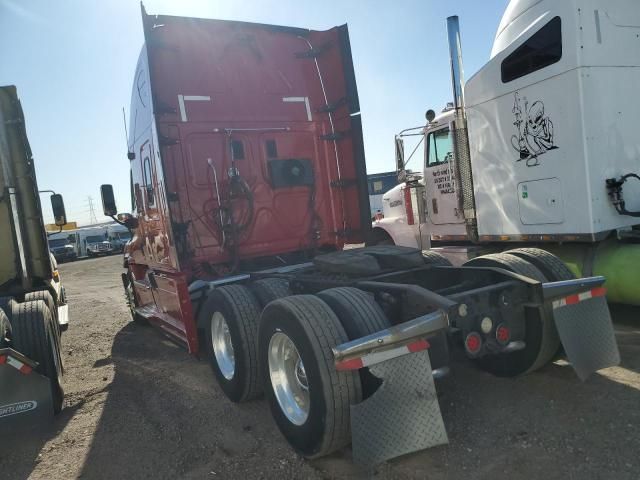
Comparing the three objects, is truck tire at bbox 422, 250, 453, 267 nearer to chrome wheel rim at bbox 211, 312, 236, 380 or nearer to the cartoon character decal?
chrome wheel rim at bbox 211, 312, 236, 380

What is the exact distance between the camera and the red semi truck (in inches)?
114

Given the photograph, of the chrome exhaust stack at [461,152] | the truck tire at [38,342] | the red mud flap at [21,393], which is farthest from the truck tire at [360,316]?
the chrome exhaust stack at [461,152]

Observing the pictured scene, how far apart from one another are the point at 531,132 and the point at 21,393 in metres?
5.86

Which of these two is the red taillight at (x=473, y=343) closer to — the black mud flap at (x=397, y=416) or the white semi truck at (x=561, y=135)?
the black mud flap at (x=397, y=416)

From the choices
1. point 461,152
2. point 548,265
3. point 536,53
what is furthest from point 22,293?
point 536,53

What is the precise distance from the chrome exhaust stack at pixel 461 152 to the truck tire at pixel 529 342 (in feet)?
9.92

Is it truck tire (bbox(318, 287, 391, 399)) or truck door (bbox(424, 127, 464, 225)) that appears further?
truck door (bbox(424, 127, 464, 225))

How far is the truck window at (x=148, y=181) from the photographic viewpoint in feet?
19.4

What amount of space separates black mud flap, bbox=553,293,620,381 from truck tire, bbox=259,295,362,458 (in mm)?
1572

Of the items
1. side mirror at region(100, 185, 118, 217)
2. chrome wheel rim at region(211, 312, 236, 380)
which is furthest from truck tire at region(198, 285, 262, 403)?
side mirror at region(100, 185, 118, 217)

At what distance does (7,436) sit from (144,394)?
1127 mm

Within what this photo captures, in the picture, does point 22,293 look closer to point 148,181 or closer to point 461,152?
point 148,181

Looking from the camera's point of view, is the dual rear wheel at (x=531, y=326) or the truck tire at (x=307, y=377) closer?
the truck tire at (x=307, y=377)

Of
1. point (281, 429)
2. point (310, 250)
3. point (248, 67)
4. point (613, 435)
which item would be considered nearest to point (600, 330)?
point (613, 435)
